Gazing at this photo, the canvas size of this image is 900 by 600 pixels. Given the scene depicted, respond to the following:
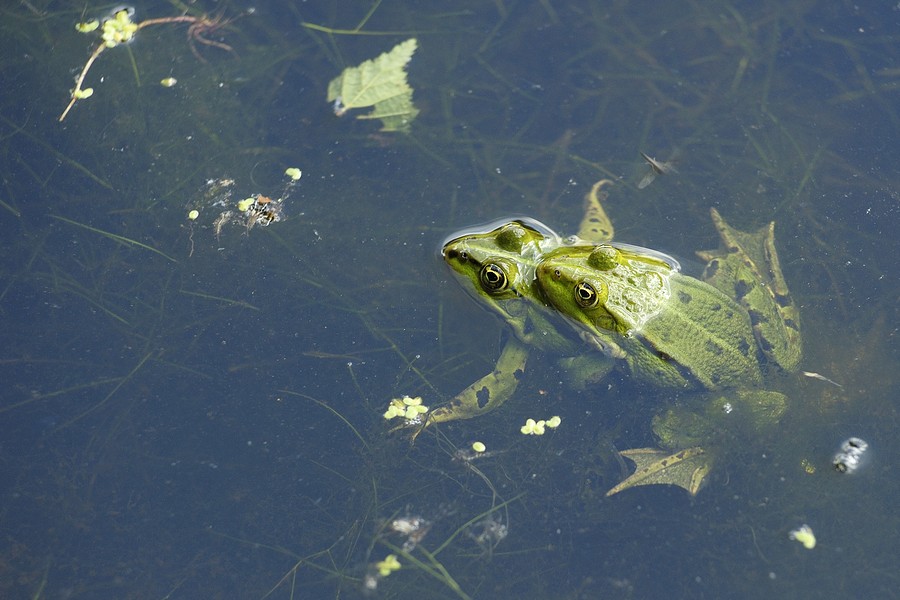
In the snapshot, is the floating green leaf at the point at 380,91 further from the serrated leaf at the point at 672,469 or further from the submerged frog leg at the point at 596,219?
the serrated leaf at the point at 672,469

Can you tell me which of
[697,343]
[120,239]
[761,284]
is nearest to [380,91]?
[120,239]

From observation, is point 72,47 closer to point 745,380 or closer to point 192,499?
point 192,499

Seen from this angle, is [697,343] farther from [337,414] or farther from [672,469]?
[337,414]

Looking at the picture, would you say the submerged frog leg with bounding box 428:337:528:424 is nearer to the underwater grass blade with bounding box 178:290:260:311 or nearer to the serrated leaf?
the serrated leaf

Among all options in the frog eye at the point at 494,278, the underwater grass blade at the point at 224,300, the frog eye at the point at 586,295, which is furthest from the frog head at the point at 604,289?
the underwater grass blade at the point at 224,300

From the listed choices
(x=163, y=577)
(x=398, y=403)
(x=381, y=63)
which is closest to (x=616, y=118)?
(x=381, y=63)

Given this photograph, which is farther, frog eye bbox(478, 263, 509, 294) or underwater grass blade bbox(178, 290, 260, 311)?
underwater grass blade bbox(178, 290, 260, 311)

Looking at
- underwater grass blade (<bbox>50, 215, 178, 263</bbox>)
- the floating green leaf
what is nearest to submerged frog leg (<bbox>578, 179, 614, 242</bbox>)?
the floating green leaf
